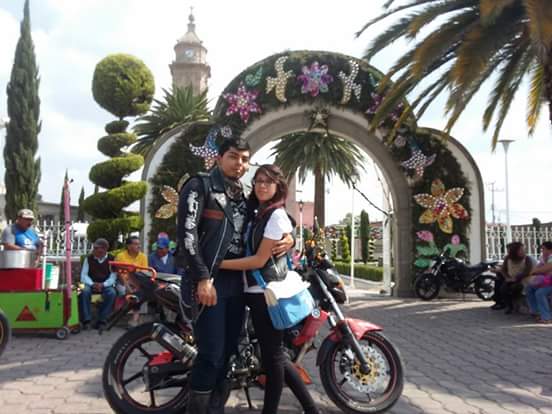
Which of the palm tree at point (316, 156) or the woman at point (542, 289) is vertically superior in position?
the palm tree at point (316, 156)

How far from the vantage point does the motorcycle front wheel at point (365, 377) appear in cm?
344

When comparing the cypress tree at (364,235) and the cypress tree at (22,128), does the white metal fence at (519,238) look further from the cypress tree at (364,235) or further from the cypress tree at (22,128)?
the cypress tree at (364,235)

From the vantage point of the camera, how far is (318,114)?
11469 mm

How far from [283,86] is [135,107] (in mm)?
3352

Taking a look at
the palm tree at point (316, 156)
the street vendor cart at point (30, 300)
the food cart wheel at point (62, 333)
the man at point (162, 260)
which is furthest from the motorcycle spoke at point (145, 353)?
the palm tree at point (316, 156)

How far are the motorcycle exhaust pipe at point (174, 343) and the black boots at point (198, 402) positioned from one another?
512 mm

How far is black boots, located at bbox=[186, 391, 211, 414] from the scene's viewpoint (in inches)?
109

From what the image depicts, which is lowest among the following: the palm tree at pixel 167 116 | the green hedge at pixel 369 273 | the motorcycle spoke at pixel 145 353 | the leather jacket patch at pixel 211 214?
the green hedge at pixel 369 273

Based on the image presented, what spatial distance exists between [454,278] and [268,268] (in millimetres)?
9194

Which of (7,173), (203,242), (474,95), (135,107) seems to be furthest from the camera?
(7,173)

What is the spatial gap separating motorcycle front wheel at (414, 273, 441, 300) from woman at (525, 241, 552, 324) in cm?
298

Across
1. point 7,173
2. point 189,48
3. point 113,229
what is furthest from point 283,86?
point 189,48

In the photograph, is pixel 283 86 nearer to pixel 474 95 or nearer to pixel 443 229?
pixel 474 95

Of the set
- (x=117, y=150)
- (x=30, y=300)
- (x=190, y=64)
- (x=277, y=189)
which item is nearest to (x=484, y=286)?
(x=117, y=150)
